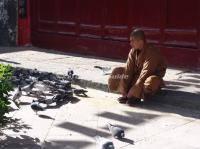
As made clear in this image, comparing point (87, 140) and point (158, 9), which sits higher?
point (158, 9)

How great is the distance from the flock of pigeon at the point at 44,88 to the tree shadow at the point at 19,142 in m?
1.27

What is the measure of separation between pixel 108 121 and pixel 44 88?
6.49 feet

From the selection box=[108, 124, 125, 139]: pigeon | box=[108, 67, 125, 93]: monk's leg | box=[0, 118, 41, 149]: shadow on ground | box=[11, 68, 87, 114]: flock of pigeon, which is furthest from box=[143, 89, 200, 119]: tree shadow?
box=[0, 118, 41, 149]: shadow on ground

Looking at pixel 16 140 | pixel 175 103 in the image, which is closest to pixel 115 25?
pixel 175 103

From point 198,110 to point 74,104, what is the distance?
6.13 ft

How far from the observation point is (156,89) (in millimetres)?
7742

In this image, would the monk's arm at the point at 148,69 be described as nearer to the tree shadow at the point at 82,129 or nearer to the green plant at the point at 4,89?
the tree shadow at the point at 82,129

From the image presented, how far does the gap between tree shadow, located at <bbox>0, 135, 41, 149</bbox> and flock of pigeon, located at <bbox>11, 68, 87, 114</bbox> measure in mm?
1268

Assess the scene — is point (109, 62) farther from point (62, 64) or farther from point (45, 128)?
point (45, 128)

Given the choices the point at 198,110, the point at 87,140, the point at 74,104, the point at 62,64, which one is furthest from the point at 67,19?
the point at 87,140

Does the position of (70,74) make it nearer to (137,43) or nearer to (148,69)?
(137,43)

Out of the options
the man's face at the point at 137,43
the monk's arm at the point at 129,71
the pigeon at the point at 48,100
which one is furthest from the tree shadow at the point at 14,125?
the man's face at the point at 137,43

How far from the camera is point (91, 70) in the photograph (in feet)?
33.7

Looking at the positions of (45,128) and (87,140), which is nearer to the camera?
(87,140)
